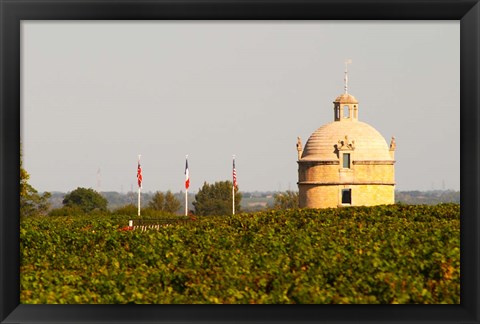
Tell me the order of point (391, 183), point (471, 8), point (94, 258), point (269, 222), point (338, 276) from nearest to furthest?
point (471, 8) < point (338, 276) < point (94, 258) < point (269, 222) < point (391, 183)

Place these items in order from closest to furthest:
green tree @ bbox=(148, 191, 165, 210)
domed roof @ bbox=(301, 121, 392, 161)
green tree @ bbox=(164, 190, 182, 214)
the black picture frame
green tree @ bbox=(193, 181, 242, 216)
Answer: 1. the black picture frame
2. domed roof @ bbox=(301, 121, 392, 161)
3. green tree @ bbox=(193, 181, 242, 216)
4. green tree @ bbox=(164, 190, 182, 214)
5. green tree @ bbox=(148, 191, 165, 210)

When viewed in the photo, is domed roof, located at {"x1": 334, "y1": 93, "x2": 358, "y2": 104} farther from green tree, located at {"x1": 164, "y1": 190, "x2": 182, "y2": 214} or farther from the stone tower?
green tree, located at {"x1": 164, "y1": 190, "x2": 182, "y2": 214}

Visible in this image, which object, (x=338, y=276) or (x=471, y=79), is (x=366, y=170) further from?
(x=471, y=79)

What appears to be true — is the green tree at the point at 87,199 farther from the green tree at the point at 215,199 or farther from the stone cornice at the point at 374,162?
the stone cornice at the point at 374,162

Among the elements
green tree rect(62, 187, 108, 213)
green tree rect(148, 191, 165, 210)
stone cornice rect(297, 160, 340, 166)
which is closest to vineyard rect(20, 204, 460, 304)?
stone cornice rect(297, 160, 340, 166)

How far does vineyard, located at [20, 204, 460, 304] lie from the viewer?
12.1 metres

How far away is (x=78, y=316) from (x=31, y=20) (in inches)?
125

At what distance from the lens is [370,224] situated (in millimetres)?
21641

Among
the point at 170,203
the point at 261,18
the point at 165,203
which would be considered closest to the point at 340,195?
the point at 170,203

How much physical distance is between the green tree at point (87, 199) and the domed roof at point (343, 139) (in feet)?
79.9

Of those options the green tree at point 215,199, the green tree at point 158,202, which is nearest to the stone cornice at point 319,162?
the green tree at point 215,199

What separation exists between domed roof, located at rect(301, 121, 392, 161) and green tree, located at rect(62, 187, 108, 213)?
24.4m

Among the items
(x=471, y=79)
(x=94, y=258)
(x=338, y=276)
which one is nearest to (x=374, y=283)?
(x=338, y=276)

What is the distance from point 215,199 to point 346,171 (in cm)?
2523
